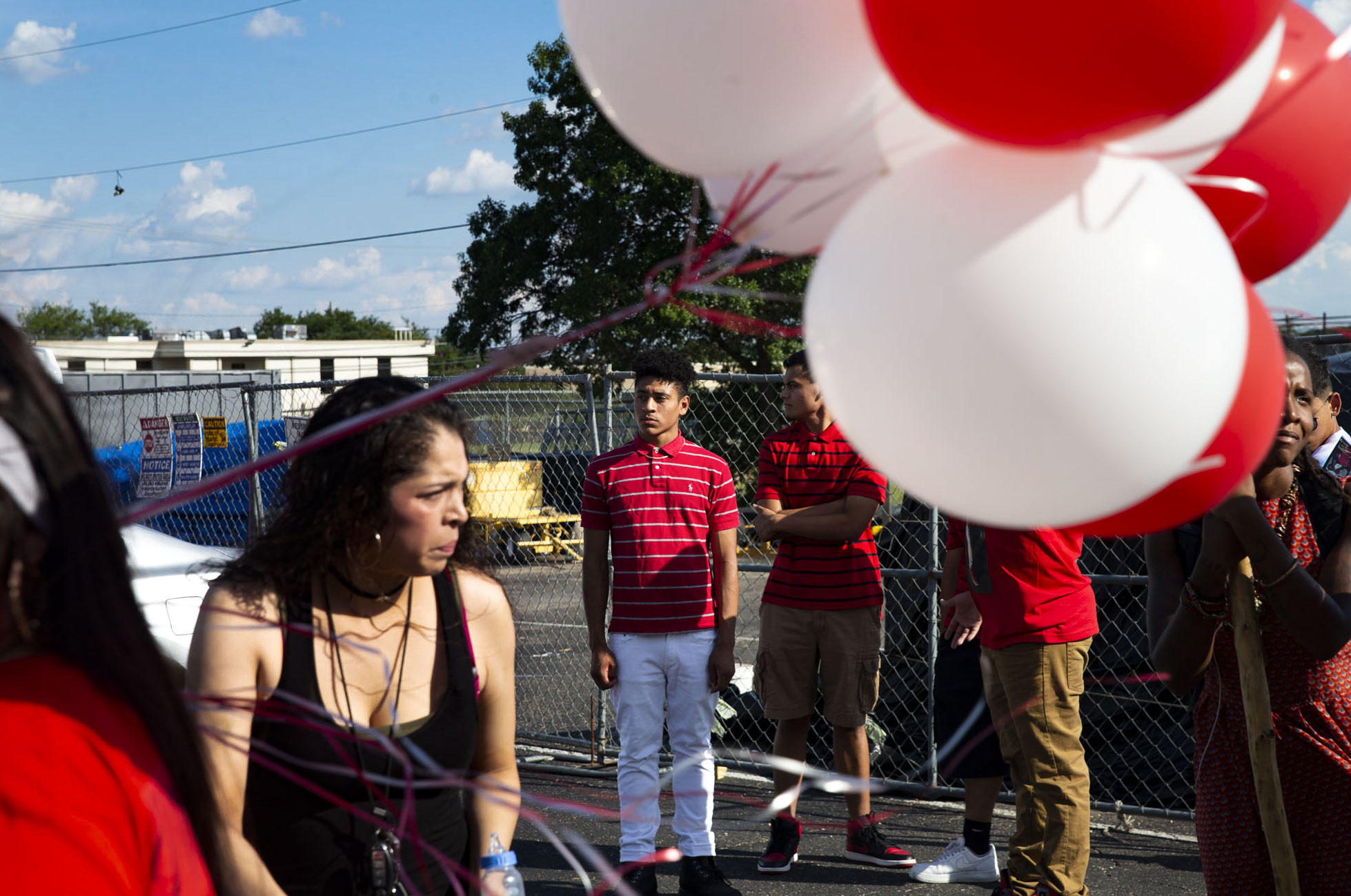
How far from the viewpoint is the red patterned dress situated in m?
2.44

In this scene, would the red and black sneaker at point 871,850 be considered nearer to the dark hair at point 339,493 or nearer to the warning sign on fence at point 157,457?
the dark hair at point 339,493

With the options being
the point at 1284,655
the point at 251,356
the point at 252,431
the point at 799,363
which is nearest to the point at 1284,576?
the point at 1284,655

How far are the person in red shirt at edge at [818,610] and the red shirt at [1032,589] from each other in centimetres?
81

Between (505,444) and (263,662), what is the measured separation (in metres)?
6.65

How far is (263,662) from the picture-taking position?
197cm

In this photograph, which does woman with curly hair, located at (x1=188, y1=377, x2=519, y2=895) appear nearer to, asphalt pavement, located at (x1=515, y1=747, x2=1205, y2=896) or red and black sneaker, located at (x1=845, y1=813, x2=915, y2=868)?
asphalt pavement, located at (x1=515, y1=747, x2=1205, y2=896)

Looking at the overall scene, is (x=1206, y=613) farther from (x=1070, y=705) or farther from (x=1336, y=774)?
(x=1070, y=705)

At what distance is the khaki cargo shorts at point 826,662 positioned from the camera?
16.2 feet

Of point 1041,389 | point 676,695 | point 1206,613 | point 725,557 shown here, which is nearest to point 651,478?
point 725,557

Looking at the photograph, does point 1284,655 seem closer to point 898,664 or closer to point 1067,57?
point 1067,57

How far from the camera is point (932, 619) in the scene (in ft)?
18.1

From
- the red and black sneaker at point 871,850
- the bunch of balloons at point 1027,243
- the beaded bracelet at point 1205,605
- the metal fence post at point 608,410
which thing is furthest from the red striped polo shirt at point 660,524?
the bunch of balloons at point 1027,243

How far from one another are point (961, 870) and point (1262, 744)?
8.74 feet

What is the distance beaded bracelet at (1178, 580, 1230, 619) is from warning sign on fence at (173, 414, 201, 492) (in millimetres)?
7108
